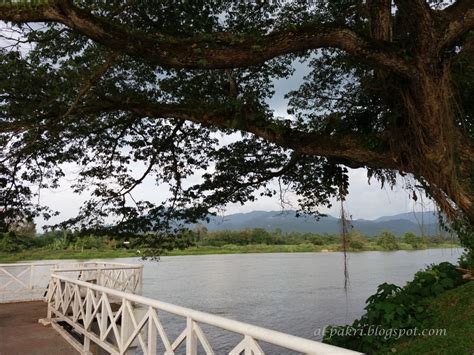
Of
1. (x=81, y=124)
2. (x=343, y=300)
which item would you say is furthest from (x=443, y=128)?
(x=343, y=300)

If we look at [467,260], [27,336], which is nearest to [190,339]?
[27,336]

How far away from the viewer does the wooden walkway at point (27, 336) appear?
19.4 feet

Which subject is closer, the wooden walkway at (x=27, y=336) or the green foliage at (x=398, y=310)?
the wooden walkway at (x=27, y=336)

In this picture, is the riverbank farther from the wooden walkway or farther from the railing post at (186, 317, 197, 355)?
the railing post at (186, 317, 197, 355)

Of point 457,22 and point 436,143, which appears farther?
point 436,143

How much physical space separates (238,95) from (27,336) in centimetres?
515

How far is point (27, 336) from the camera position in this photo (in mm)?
6680

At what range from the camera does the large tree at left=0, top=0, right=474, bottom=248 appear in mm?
4215

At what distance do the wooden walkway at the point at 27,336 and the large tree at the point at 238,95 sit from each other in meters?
2.05

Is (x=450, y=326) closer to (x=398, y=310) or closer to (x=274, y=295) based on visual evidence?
(x=398, y=310)

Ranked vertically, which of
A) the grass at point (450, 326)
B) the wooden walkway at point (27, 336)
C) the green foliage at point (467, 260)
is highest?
the green foliage at point (467, 260)

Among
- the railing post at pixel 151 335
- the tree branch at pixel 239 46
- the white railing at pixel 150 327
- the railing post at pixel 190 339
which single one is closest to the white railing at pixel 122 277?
the white railing at pixel 150 327

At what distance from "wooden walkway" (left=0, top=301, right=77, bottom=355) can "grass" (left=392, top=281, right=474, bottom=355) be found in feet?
15.1

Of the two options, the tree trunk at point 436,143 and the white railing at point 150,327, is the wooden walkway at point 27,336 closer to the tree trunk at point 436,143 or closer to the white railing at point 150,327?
the white railing at point 150,327
